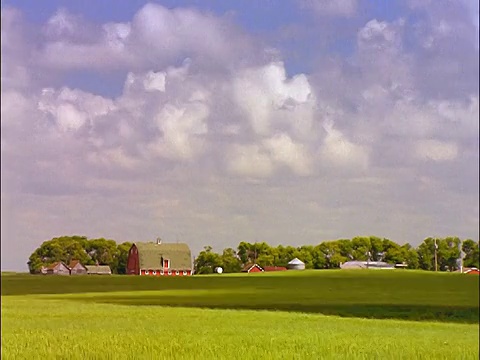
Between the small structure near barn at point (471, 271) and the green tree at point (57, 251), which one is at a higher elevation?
the green tree at point (57, 251)

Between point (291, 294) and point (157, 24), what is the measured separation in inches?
963

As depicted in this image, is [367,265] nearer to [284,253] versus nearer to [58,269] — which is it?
[284,253]

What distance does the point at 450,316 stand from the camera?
2500 cm

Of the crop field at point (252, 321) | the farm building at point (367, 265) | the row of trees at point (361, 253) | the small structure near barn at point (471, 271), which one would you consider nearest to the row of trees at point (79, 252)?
the crop field at point (252, 321)

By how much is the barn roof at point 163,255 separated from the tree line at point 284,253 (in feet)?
0.79

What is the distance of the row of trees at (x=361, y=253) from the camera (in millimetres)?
15234

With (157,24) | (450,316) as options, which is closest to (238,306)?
(450,316)

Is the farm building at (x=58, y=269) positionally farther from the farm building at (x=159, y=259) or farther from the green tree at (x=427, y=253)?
the green tree at (x=427, y=253)

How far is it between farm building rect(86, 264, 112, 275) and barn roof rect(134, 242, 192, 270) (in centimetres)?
68

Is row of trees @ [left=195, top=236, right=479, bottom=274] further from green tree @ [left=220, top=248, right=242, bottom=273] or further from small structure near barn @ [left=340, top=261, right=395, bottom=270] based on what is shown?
small structure near barn @ [left=340, top=261, right=395, bottom=270]

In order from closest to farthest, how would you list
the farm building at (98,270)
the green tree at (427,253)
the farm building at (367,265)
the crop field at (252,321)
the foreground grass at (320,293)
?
the crop field at (252,321)
the farm building at (98,270)
the green tree at (427,253)
the farm building at (367,265)
the foreground grass at (320,293)

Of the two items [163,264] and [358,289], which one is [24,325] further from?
[358,289]

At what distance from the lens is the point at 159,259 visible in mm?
15156

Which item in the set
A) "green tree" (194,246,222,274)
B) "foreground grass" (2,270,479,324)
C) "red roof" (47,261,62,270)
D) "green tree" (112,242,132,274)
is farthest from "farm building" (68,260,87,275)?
"foreground grass" (2,270,479,324)
